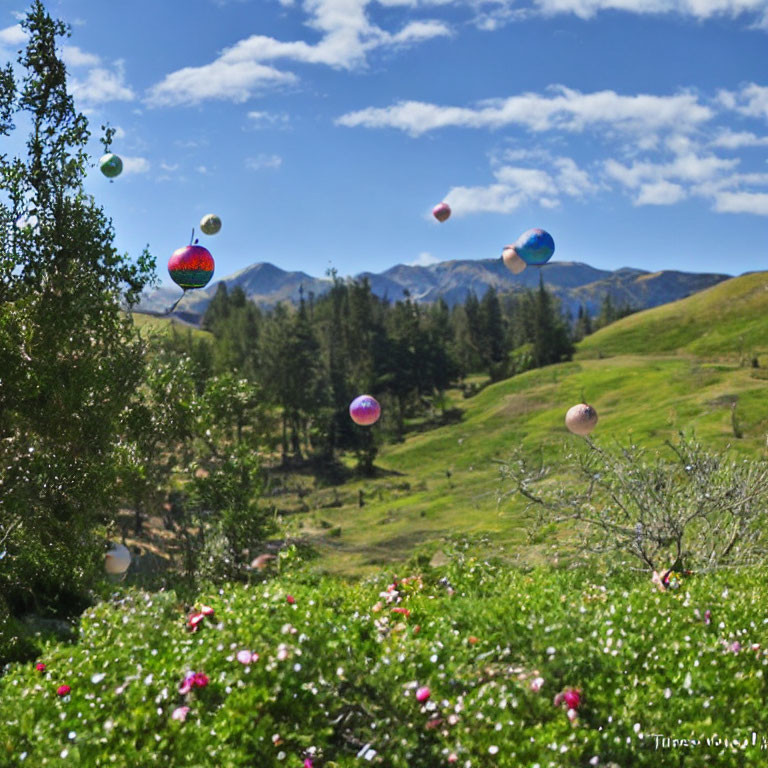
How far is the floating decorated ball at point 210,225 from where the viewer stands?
16719 mm

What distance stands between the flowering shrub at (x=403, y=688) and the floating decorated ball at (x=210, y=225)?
9.97 m

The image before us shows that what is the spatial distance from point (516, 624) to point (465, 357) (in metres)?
115

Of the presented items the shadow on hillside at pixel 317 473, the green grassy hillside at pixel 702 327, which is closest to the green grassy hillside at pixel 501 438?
the shadow on hillside at pixel 317 473

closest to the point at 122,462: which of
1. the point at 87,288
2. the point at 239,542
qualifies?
the point at 87,288

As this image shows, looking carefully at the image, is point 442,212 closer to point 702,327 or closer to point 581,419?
point 581,419

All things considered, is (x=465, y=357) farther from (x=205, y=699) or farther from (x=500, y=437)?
(x=205, y=699)

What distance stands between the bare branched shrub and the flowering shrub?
346cm

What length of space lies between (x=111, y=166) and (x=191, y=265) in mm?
3980

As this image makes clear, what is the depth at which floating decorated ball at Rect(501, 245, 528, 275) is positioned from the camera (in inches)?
532

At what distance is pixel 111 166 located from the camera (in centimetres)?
1537

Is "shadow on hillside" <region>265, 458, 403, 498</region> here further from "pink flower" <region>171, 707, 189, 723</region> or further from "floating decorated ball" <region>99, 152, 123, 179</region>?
"pink flower" <region>171, 707, 189, 723</region>

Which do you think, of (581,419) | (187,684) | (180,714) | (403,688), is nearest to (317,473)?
(581,419)

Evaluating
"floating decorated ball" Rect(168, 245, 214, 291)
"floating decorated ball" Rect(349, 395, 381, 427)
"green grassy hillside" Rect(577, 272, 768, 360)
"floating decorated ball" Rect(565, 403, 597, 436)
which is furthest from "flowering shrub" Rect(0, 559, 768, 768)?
"green grassy hillside" Rect(577, 272, 768, 360)

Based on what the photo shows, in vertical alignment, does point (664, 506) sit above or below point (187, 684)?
above
